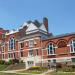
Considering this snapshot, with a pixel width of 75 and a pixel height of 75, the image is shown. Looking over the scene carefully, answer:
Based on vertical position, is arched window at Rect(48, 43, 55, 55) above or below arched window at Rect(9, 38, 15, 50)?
below

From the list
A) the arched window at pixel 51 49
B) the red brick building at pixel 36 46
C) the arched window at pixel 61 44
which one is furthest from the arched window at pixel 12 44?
the arched window at pixel 61 44

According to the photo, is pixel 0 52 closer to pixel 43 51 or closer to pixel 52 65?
pixel 43 51

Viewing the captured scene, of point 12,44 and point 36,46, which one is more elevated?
point 12,44

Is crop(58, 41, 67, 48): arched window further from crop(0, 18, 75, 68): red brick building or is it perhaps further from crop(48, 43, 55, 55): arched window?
crop(48, 43, 55, 55): arched window

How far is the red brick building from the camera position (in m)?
50.0

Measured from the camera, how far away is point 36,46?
56.1 meters

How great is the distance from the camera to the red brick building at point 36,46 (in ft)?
164

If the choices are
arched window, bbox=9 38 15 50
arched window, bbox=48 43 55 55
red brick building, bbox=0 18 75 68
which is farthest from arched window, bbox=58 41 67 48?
arched window, bbox=9 38 15 50

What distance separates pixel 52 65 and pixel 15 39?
2015 cm

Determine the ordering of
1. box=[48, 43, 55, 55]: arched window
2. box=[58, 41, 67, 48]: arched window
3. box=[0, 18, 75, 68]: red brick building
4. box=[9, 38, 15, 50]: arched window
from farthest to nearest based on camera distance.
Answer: box=[9, 38, 15, 50]: arched window → box=[48, 43, 55, 55]: arched window → box=[58, 41, 67, 48]: arched window → box=[0, 18, 75, 68]: red brick building

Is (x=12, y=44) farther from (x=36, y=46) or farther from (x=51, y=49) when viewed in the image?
(x=51, y=49)

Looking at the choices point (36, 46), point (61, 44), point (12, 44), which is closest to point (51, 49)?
point (61, 44)

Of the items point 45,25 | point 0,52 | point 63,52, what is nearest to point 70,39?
point 63,52

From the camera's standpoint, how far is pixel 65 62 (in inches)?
1922
